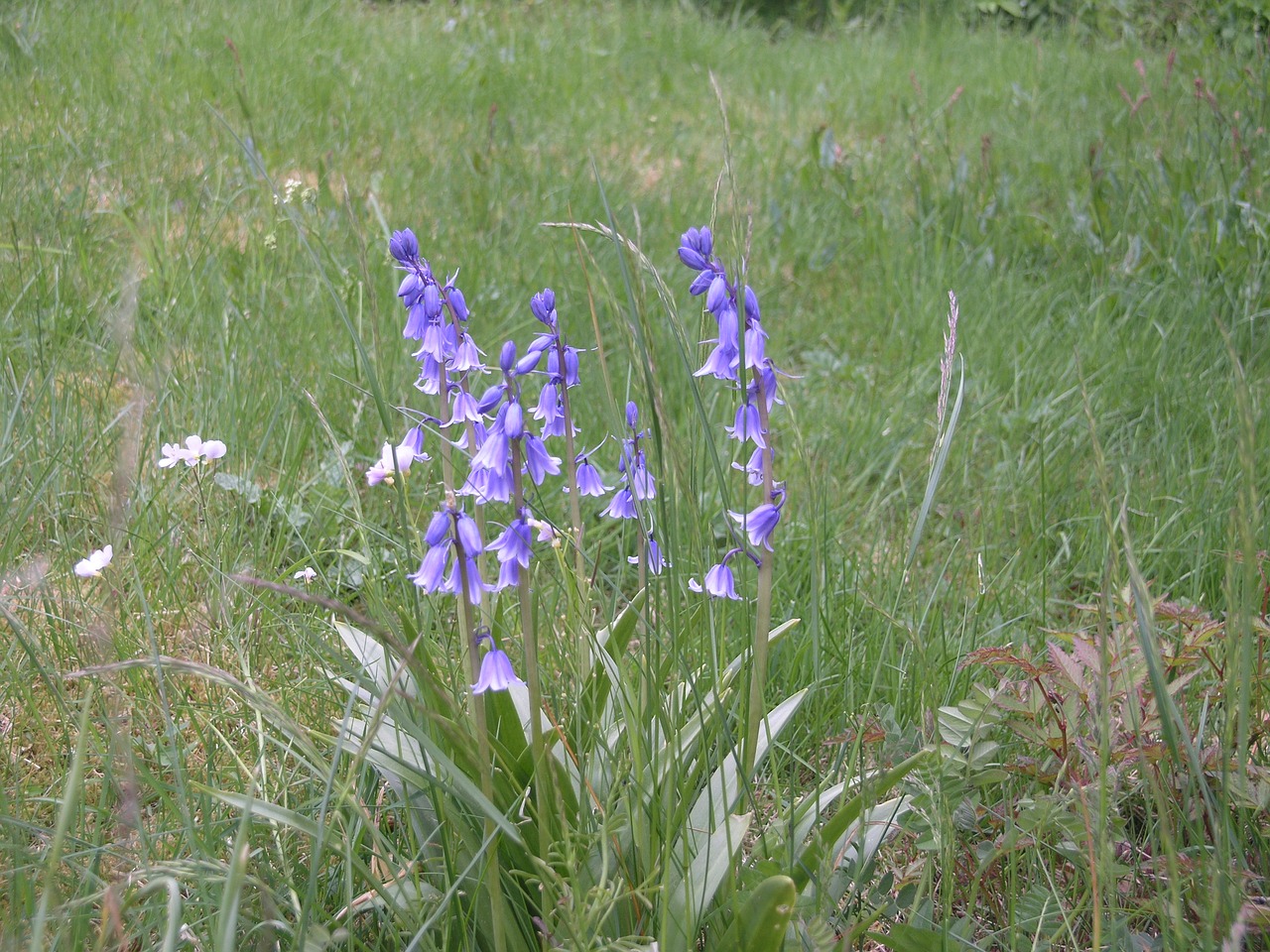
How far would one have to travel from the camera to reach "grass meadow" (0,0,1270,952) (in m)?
1.30

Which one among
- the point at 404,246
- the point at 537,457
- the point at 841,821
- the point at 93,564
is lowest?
the point at 93,564

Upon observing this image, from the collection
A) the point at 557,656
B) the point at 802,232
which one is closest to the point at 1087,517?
the point at 557,656

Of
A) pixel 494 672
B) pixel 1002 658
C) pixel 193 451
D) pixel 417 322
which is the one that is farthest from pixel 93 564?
pixel 1002 658

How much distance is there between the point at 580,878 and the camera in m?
1.38

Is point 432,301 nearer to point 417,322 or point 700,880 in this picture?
point 417,322

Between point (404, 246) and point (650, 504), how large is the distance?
59 centimetres

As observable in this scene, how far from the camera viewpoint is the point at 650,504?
5.58 ft

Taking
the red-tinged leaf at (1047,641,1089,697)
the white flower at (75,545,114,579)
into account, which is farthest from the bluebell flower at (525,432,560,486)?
the white flower at (75,545,114,579)

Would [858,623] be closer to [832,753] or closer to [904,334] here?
[832,753]

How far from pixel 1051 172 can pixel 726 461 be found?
303 cm

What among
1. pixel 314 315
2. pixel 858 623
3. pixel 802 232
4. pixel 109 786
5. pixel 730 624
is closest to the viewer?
pixel 109 786

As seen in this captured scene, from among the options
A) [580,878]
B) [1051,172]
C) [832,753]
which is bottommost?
[832,753]

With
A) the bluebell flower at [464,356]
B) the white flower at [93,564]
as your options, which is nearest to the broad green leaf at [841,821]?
the bluebell flower at [464,356]

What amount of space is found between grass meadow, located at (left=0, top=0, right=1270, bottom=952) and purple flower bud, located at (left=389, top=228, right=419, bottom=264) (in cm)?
13
